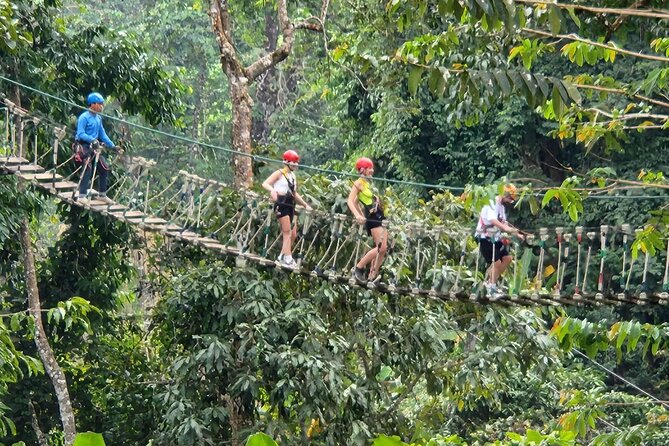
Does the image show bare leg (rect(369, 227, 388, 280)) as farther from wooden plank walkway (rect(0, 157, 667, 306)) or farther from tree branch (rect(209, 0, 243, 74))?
tree branch (rect(209, 0, 243, 74))

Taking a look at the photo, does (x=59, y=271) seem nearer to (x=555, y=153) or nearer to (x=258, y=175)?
(x=258, y=175)

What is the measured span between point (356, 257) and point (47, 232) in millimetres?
7371

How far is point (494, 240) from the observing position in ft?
16.8

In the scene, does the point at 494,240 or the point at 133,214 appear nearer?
the point at 494,240

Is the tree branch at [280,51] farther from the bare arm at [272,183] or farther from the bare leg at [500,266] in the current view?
the bare leg at [500,266]

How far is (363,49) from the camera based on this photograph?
8.39 meters

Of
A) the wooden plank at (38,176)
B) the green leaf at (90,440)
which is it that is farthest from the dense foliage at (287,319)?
the green leaf at (90,440)

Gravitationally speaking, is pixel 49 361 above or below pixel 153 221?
below

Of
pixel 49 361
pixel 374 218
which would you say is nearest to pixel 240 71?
pixel 374 218

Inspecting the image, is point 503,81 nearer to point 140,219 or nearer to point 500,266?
point 500,266

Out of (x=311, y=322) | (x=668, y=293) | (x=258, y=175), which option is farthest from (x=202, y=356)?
(x=668, y=293)

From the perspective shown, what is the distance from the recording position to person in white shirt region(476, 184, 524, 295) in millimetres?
5082

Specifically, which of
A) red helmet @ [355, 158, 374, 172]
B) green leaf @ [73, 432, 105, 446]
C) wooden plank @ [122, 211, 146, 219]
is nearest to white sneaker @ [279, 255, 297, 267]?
red helmet @ [355, 158, 374, 172]

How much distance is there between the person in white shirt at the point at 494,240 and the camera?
508 centimetres
